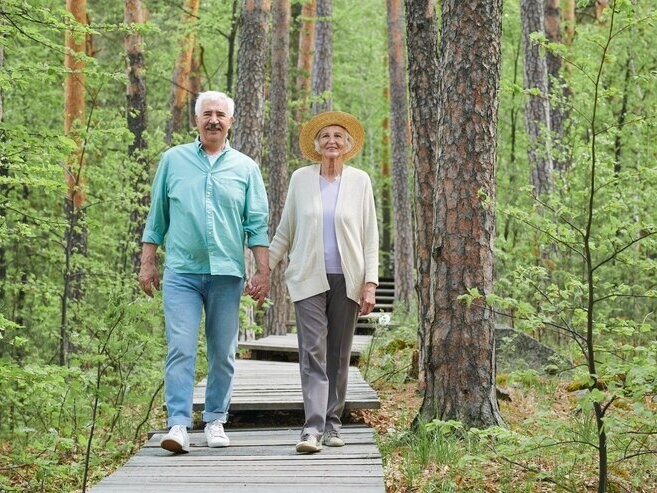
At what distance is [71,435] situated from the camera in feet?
23.9

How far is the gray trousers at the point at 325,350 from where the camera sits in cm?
545

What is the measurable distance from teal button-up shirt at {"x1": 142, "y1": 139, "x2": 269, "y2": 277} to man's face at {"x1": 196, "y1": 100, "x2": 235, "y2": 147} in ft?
0.30

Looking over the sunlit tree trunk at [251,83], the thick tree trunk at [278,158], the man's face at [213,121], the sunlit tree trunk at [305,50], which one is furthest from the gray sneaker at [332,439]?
the sunlit tree trunk at [305,50]

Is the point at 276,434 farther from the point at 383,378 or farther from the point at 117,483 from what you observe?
the point at 383,378

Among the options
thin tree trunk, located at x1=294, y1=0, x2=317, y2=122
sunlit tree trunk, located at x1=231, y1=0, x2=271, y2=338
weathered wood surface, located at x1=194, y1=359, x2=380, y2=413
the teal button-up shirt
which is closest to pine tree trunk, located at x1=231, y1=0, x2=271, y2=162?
sunlit tree trunk, located at x1=231, y1=0, x2=271, y2=338

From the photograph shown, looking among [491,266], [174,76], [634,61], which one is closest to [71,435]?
[491,266]

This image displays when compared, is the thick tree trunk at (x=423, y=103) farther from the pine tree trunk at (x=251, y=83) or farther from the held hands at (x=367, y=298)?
the pine tree trunk at (x=251, y=83)

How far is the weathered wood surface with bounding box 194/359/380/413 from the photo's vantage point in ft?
21.5

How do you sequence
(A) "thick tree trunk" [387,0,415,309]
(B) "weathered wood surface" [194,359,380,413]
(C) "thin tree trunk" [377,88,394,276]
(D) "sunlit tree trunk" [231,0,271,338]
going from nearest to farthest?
(B) "weathered wood surface" [194,359,380,413] → (D) "sunlit tree trunk" [231,0,271,338] → (A) "thick tree trunk" [387,0,415,309] → (C) "thin tree trunk" [377,88,394,276]

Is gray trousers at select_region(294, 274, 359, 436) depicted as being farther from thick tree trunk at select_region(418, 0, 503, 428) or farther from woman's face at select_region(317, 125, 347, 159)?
woman's face at select_region(317, 125, 347, 159)

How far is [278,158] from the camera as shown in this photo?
1588cm

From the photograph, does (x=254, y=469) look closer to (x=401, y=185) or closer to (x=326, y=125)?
(x=326, y=125)

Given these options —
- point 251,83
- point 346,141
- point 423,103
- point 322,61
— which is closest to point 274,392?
point 346,141

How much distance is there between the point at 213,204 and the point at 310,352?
46.5 inches
